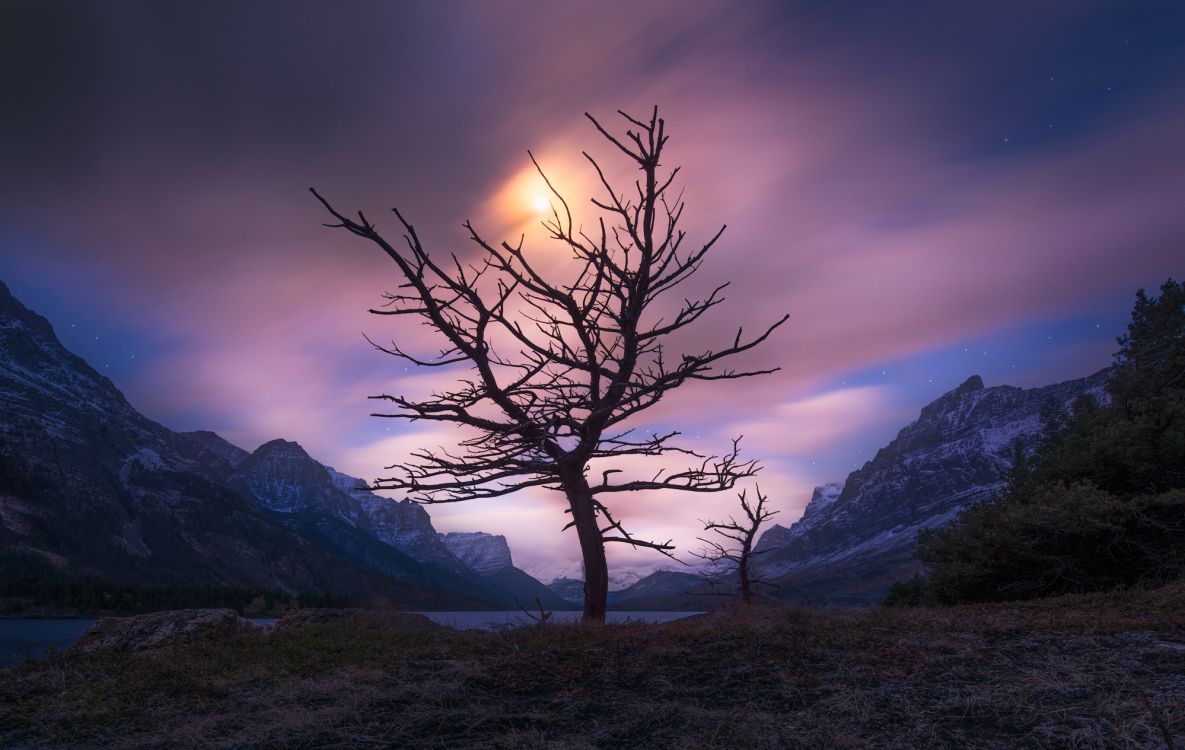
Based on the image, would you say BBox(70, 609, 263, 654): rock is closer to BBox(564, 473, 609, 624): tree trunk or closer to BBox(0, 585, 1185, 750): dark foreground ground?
BBox(0, 585, 1185, 750): dark foreground ground

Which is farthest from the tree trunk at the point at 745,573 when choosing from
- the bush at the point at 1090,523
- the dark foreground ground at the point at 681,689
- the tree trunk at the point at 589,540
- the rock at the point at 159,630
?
the rock at the point at 159,630

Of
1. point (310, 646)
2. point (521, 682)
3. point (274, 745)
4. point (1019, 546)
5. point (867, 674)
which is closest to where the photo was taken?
point (274, 745)

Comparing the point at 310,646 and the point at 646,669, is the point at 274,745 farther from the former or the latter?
the point at 310,646

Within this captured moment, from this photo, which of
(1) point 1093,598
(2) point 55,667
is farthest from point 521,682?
(1) point 1093,598

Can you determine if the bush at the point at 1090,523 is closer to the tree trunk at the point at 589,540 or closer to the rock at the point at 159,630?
the tree trunk at the point at 589,540

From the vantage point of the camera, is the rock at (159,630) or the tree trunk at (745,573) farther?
the tree trunk at (745,573)

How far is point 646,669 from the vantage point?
8297mm

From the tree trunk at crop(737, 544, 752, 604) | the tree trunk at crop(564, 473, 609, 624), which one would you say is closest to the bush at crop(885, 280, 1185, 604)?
the tree trunk at crop(737, 544, 752, 604)

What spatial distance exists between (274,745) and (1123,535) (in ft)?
64.5

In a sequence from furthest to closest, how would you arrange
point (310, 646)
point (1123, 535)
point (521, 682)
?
point (1123, 535), point (310, 646), point (521, 682)

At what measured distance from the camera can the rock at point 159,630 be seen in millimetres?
15047

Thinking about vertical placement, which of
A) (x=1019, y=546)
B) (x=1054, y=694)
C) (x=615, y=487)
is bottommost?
(x=1054, y=694)

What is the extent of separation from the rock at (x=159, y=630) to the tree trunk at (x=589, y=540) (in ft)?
28.5

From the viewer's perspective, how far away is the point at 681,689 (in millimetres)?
7180
